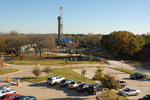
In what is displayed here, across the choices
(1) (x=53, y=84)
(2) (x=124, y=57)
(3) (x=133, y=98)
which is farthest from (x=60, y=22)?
(3) (x=133, y=98)

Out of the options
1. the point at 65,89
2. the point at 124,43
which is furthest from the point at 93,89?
the point at 124,43

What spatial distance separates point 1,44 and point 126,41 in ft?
182

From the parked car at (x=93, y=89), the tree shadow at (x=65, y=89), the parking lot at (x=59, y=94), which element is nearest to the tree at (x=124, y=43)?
the tree shadow at (x=65, y=89)

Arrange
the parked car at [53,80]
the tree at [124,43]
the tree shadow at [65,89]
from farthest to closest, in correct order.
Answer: the tree at [124,43] < the parked car at [53,80] < the tree shadow at [65,89]

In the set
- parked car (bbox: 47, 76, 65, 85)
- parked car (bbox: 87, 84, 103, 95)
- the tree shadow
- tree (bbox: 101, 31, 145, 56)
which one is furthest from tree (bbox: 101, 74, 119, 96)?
tree (bbox: 101, 31, 145, 56)

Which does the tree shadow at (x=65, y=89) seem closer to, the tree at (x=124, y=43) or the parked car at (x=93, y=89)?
the parked car at (x=93, y=89)

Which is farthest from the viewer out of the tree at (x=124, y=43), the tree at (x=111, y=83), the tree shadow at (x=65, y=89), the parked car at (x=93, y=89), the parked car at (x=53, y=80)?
the tree at (x=124, y=43)

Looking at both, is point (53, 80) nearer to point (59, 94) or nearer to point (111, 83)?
point (59, 94)

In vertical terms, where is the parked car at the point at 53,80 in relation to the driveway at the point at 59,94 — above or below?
above

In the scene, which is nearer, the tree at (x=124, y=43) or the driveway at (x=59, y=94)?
the driveway at (x=59, y=94)

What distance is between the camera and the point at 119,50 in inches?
2424

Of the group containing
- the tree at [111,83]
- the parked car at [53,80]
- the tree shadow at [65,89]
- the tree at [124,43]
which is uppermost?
the tree at [124,43]

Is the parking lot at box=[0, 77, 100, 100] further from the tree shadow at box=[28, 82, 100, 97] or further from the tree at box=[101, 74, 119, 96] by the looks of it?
the tree at box=[101, 74, 119, 96]

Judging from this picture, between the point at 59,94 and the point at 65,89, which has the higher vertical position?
the point at 59,94
